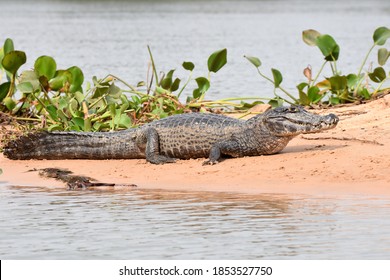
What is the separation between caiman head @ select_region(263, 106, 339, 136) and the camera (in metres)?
9.62

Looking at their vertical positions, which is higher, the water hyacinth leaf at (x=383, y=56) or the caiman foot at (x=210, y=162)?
the water hyacinth leaf at (x=383, y=56)

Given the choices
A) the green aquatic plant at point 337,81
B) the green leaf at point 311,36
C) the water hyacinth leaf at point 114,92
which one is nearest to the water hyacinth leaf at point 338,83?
the green aquatic plant at point 337,81

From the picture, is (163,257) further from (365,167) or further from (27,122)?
(27,122)

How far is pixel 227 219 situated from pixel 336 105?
508 cm

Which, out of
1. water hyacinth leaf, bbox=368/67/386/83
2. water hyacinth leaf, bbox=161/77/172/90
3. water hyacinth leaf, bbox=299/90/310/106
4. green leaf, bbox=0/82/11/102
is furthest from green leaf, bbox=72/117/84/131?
water hyacinth leaf, bbox=368/67/386/83

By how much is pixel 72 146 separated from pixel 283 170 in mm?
2218

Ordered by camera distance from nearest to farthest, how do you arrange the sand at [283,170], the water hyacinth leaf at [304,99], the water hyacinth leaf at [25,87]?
the sand at [283,170] < the water hyacinth leaf at [25,87] < the water hyacinth leaf at [304,99]

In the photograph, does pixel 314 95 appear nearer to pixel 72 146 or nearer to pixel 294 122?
pixel 294 122

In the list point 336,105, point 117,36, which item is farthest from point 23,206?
point 117,36

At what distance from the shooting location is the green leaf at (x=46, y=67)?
1134 centimetres

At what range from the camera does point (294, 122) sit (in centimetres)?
973

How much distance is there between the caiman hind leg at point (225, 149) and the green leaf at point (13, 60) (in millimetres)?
2493

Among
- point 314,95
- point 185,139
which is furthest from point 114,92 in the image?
point 314,95

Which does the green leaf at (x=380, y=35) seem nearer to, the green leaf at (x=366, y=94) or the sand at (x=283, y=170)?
the green leaf at (x=366, y=94)
